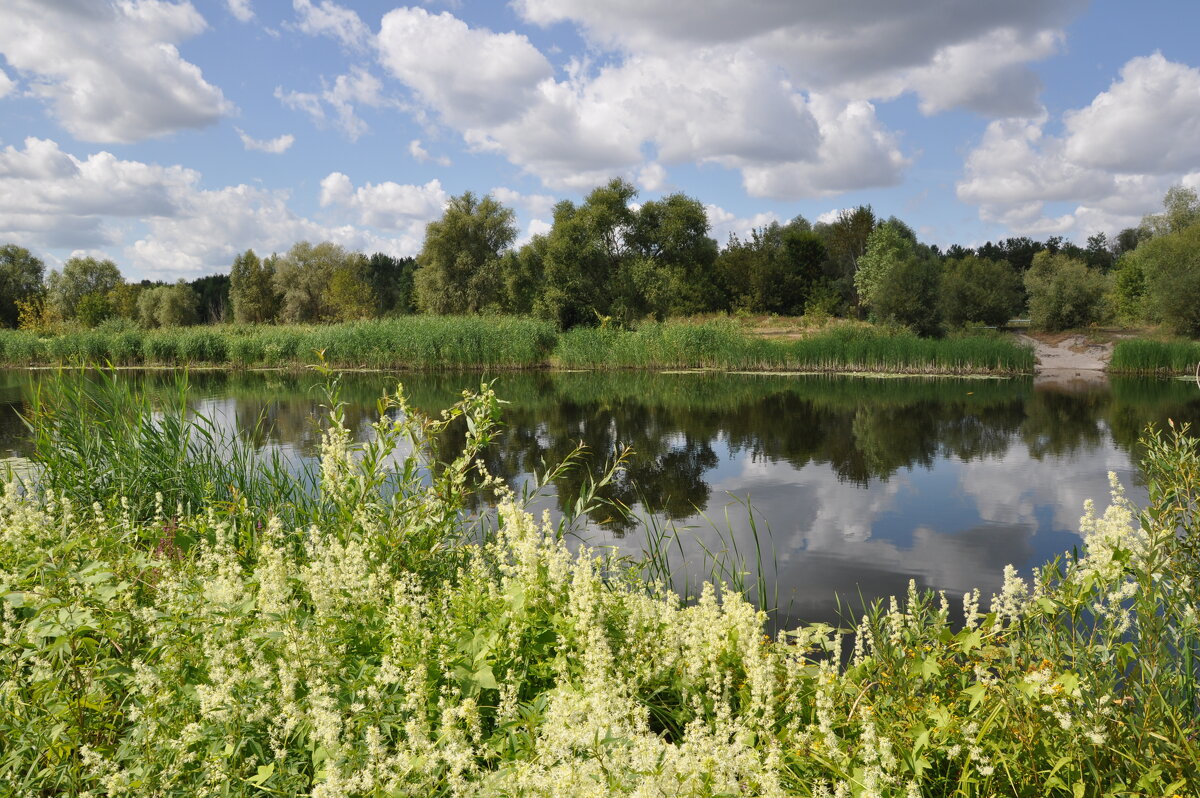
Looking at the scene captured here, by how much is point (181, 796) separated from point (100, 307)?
7546 centimetres

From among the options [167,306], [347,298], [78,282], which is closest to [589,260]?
[347,298]

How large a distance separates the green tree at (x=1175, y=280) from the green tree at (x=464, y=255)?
41.3 meters

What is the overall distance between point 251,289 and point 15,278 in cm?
2586

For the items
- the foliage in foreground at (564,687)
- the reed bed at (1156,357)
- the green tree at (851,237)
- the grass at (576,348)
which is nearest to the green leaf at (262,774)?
the foliage in foreground at (564,687)

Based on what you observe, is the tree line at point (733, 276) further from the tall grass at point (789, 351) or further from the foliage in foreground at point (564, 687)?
the foliage in foreground at point (564, 687)

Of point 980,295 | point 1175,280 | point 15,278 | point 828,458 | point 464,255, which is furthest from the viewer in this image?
point 15,278

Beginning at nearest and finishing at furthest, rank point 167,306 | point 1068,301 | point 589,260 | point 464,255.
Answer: point 1068,301
point 589,260
point 464,255
point 167,306

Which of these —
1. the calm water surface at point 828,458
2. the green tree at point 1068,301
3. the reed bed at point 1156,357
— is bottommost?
the calm water surface at point 828,458

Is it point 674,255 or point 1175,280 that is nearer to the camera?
point 1175,280

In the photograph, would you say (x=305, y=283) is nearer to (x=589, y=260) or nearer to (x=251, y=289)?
(x=251, y=289)

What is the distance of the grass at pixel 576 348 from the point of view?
111 ft

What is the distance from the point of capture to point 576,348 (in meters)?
37.6

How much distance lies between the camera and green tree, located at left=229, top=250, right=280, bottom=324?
74500 mm

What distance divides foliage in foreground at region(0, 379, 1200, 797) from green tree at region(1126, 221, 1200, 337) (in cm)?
4478
